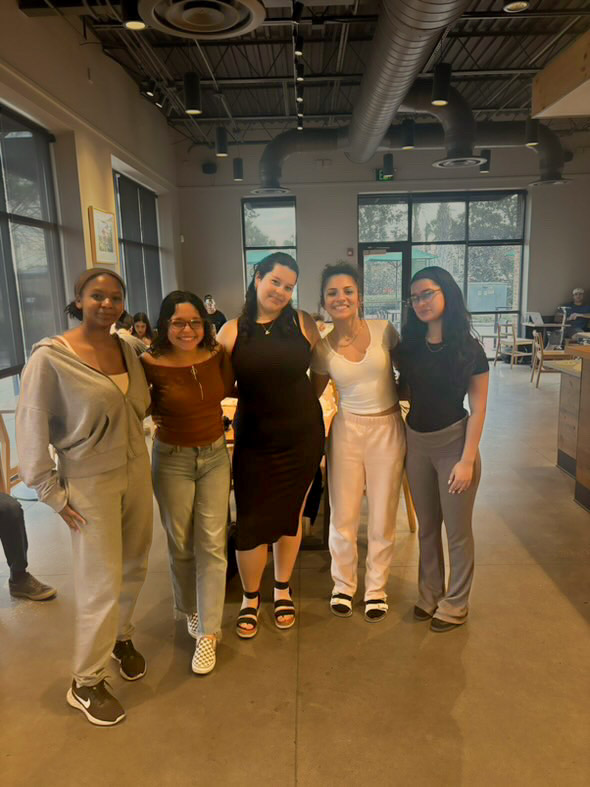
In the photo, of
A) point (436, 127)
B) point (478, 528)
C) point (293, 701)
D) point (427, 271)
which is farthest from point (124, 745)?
point (436, 127)

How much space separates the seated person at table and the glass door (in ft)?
10.6

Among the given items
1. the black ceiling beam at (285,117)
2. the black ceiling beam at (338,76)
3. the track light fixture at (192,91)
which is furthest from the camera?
the black ceiling beam at (285,117)

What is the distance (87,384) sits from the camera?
192cm

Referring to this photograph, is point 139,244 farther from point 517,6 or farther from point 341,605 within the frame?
point 341,605

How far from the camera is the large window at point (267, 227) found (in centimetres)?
1208

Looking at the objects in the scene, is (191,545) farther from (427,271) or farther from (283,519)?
(427,271)

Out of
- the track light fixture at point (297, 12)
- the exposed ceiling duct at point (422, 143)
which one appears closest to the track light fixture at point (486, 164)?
the exposed ceiling duct at point (422, 143)

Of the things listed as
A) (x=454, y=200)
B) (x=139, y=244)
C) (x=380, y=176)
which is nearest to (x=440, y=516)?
(x=139, y=244)

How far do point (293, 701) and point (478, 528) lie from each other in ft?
6.59

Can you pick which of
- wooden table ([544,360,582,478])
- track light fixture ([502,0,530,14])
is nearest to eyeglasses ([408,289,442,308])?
wooden table ([544,360,582,478])

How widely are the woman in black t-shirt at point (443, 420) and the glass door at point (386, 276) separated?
9.75m

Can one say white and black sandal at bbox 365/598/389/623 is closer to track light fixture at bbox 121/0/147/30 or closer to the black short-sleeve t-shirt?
the black short-sleeve t-shirt

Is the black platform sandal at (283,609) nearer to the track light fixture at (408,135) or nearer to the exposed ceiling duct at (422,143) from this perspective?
the exposed ceiling duct at (422,143)

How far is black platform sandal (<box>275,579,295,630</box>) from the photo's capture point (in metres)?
2.64
